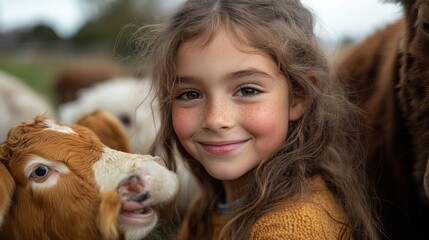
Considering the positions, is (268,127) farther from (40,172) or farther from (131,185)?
(40,172)

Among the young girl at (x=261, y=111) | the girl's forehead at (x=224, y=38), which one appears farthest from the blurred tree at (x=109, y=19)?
the girl's forehead at (x=224, y=38)

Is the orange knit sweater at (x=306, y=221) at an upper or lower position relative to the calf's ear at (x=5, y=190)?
lower

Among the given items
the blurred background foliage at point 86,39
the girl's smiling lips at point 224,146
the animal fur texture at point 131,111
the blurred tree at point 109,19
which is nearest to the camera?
the girl's smiling lips at point 224,146

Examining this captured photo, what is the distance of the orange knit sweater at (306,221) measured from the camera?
8.11 feet

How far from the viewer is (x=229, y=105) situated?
2734mm

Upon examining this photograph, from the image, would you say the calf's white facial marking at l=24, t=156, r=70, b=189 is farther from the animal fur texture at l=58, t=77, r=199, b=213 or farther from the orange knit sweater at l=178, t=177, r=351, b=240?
the animal fur texture at l=58, t=77, r=199, b=213

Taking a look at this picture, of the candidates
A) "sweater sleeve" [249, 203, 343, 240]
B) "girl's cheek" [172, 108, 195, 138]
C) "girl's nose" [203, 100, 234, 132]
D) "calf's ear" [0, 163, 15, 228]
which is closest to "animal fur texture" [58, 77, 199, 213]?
"girl's cheek" [172, 108, 195, 138]

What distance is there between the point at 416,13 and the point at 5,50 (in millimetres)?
39246

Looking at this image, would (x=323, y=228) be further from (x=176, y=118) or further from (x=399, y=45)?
(x=399, y=45)

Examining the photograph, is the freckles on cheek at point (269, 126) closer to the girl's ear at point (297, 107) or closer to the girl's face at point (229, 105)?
the girl's face at point (229, 105)

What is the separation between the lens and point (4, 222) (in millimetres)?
2568

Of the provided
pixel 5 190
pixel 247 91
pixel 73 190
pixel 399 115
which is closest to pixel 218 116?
pixel 247 91

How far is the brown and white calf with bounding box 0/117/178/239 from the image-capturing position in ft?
8.01

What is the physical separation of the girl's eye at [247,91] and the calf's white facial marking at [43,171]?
82cm
